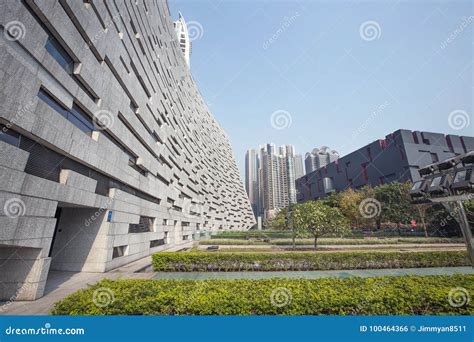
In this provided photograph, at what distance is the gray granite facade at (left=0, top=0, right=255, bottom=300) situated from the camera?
7043 millimetres

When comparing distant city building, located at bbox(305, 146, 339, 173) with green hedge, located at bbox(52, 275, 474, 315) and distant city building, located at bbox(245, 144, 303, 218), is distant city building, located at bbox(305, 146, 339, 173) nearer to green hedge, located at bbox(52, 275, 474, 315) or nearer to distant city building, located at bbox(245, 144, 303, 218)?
distant city building, located at bbox(245, 144, 303, 218)

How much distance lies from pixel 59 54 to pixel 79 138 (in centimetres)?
382

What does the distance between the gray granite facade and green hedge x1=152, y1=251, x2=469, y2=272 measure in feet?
14.4

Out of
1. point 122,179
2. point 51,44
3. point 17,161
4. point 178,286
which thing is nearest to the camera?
point 178,286

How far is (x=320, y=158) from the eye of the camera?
13125 cm

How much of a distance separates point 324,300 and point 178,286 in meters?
3.83

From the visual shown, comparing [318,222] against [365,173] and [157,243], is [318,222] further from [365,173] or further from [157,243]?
[365,173]

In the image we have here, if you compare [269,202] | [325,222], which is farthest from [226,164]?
[325,222]

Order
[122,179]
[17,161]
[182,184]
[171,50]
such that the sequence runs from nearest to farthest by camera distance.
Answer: [17,161]
[122,179]
[171,50]
[182,184]

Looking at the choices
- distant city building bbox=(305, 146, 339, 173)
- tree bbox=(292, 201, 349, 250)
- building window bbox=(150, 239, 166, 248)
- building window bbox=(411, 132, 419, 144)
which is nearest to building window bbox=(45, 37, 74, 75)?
building window bbox=(150, 239, 166, 248)

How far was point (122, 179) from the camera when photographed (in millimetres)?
14875

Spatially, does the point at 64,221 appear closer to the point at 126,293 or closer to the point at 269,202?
the point at 126,293

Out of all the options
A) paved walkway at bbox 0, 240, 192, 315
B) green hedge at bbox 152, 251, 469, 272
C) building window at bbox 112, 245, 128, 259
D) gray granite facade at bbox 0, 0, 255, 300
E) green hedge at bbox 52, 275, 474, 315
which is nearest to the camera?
green hedge at bbox 52, 275, 474, 315

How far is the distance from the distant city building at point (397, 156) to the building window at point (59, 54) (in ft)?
199
